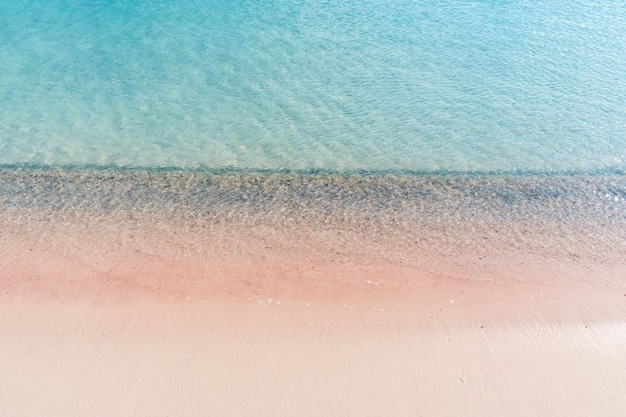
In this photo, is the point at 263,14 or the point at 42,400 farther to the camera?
the point at 263,14

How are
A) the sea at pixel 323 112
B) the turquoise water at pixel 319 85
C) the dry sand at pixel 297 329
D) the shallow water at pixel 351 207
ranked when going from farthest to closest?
the turquoise water at pixel 319 85 < the sea at pixel 323 112 < the shallow water at pixel 351 207 < the dry sand at pixel 297 329

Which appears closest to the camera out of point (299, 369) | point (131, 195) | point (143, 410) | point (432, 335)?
point (143, 410)

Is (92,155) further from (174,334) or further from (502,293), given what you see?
(502,293)

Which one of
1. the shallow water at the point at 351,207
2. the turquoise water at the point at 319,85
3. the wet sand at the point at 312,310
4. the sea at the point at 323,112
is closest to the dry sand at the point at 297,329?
the wet sand at the point at 312,310

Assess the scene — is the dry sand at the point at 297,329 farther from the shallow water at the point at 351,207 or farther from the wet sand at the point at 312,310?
the shallow water at the point at 351,207

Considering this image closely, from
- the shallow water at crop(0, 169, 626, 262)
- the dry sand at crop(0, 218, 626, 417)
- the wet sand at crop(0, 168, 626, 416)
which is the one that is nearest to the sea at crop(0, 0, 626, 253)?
the shallow water at crop(0, 169, 626, 262)

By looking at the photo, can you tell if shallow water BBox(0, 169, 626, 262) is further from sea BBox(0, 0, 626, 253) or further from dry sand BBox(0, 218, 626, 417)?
dry sand BBox(0, 218, 626, 417)

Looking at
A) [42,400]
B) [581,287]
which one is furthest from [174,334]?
[581,287]
